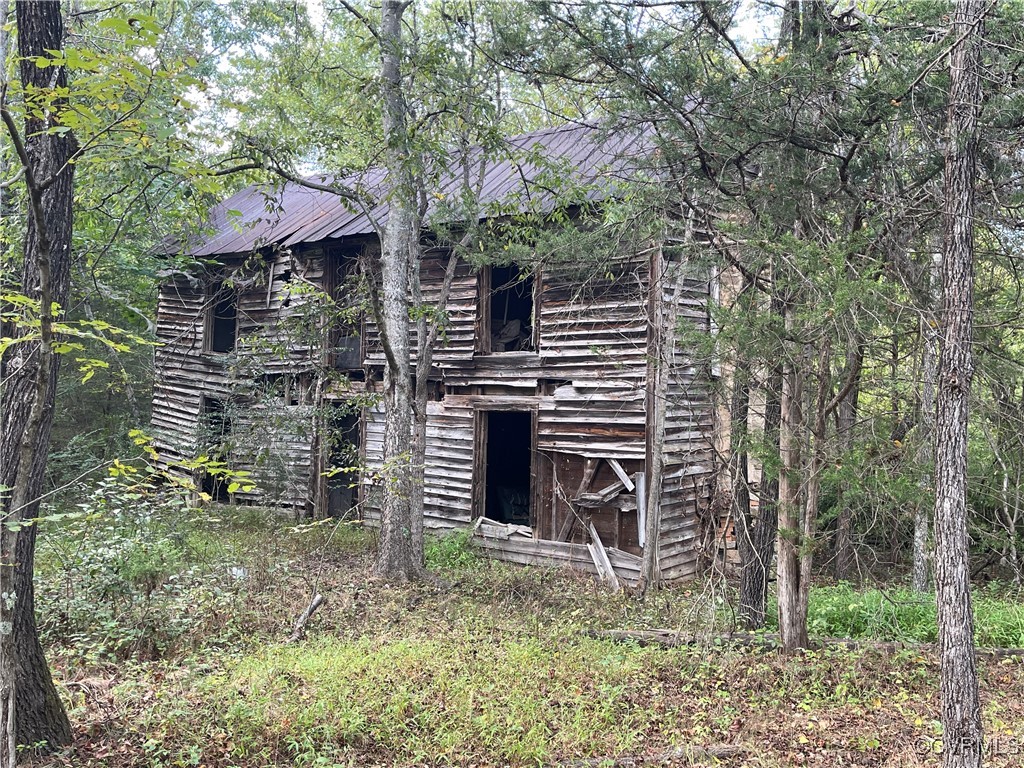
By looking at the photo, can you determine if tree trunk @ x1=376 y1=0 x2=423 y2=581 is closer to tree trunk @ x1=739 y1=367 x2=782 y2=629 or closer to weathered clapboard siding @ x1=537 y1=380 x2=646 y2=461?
weathered clapboard siding @ x1=537 y1=380 x2=646 y2=461

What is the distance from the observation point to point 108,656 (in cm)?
672

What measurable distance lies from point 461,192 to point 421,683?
6824 mm

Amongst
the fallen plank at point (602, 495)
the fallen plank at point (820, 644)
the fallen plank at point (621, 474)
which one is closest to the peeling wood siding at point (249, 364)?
the fallen plank at point (602, 495)

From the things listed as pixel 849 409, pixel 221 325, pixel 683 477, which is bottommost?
pixel 683 477

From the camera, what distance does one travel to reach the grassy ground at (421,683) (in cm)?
516

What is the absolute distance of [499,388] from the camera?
1330 cm

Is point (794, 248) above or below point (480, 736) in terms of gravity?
above

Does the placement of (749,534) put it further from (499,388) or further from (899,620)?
→ (499,388)

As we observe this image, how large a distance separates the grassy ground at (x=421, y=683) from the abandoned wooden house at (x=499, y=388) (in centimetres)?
161

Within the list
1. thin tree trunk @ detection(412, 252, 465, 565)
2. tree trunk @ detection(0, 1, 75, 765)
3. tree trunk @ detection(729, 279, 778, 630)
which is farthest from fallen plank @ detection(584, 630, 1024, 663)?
tree trunk @ detection(0, 1, 75, 765)

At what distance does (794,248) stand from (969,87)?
4.57 feet

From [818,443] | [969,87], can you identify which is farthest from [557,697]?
[969,87]

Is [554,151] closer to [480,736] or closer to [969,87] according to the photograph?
[969,87]

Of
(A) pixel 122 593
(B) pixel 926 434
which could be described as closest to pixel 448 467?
(A) pixel 122 593
